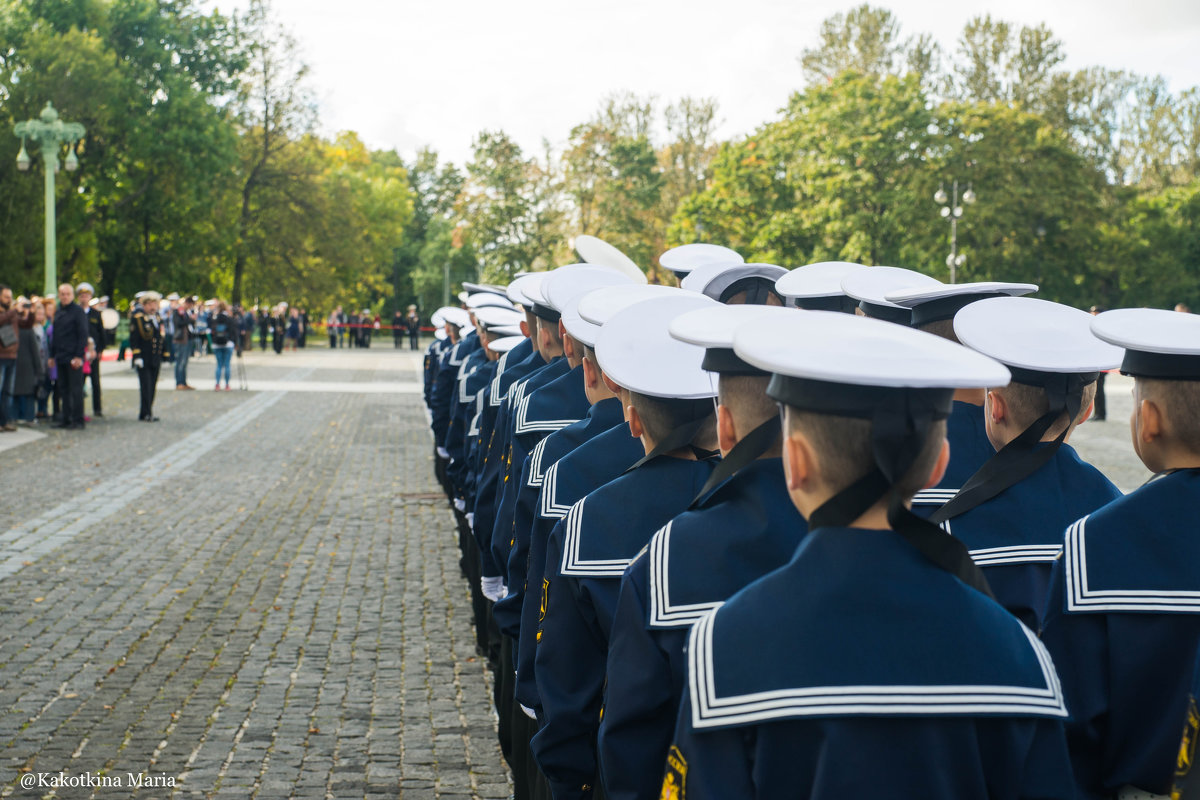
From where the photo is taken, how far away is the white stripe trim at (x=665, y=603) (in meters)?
2.35

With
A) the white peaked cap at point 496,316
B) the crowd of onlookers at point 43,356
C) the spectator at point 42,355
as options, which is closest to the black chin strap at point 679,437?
the white peaked cap at point 496,316

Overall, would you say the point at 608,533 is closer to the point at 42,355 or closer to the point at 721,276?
the point at 721,276

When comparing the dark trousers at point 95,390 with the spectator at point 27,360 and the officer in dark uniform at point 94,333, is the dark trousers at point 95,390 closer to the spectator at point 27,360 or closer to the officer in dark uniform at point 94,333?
the officer in dark uniform at point 94,333

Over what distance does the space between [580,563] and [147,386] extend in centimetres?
1938

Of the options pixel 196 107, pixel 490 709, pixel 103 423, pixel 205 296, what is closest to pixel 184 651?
pixel 490 709

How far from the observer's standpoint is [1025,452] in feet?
9.99

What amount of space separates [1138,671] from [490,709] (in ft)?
14.0

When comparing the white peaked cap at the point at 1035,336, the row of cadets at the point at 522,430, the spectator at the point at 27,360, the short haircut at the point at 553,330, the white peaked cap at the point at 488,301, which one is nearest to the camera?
the white peaked cap at the point at 1035,336

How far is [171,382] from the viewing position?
3152cm

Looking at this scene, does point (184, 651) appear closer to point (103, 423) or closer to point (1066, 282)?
point (103, 423)

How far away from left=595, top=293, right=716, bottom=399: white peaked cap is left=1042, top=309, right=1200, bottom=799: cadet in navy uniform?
921 mm

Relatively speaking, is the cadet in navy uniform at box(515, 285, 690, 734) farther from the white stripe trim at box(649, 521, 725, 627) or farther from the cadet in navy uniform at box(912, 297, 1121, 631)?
the white stripe trim at box(649, 521, 725, 627)

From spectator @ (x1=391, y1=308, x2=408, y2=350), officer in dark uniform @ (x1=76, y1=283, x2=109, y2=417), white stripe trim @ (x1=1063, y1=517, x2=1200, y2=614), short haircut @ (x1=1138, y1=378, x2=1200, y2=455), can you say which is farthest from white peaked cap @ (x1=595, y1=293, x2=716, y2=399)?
spectator @ (x1=391, y1=308, x2=408, y2=350)

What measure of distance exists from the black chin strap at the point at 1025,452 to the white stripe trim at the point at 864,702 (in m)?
1.18
